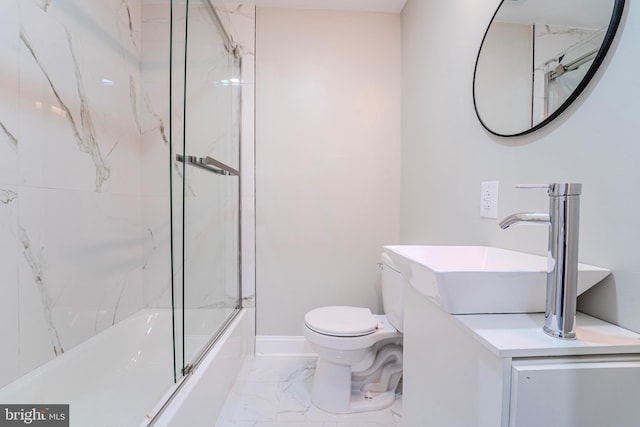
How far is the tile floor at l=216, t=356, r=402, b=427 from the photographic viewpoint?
4.52ft

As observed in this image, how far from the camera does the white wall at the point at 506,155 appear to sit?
1.96ft

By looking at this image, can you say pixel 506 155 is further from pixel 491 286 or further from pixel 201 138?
pixel 201 138

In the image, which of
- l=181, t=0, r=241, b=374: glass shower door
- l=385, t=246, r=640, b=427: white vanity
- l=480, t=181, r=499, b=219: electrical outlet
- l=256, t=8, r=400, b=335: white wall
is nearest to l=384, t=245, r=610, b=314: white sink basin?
l=385, t=246, r=640, b=427: white vanity

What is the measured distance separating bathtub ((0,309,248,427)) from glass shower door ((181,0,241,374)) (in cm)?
11

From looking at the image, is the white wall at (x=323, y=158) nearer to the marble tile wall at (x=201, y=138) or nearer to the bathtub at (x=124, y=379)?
the marble tile wall at (x=201, y=138)

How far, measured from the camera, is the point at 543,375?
19.0 inches

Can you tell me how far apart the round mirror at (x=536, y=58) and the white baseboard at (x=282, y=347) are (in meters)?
1.72

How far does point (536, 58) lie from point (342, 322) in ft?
4.44

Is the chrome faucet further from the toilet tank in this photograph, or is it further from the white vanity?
the toilet tank

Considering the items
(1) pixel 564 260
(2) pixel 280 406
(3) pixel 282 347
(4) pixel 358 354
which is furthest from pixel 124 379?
(1) pixel 564 260

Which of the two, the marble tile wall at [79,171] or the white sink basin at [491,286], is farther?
the marble tile wall at [79,171]

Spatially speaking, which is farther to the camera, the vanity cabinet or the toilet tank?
the toilet tank

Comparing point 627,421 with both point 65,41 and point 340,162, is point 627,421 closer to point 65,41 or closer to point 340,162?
point 340,162

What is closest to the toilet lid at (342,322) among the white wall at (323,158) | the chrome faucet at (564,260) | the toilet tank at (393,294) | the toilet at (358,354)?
the toilet at (358,354)
